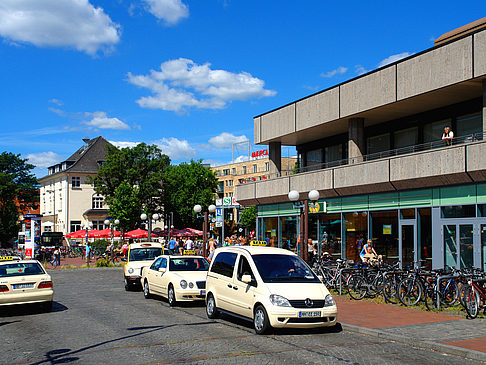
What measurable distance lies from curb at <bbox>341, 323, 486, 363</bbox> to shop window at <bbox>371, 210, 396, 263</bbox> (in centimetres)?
1094

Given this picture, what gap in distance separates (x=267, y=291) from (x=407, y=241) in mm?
12172

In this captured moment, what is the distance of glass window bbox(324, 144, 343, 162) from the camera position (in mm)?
29731

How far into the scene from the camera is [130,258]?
71.3 ft

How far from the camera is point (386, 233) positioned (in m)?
23.1

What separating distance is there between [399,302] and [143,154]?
2340 inches

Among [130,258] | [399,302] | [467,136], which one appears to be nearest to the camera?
[399,302]

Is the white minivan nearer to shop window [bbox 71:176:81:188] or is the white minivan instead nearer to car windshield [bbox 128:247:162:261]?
car windshield [bbox 128:247:162:261]

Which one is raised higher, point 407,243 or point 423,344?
point 407,243

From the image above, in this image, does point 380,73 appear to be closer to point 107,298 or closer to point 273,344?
point 107,298

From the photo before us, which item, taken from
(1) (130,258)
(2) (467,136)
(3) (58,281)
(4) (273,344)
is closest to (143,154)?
(3) (58,281)

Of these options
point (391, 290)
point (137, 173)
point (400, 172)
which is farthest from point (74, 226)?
point (391, 290)

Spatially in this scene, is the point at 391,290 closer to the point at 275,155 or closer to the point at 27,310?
the point at 27,310

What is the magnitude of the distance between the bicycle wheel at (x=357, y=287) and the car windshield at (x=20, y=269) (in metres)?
8.92

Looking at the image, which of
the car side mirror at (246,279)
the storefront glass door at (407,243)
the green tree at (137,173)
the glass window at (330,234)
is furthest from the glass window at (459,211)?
the green tree at (137,173)
